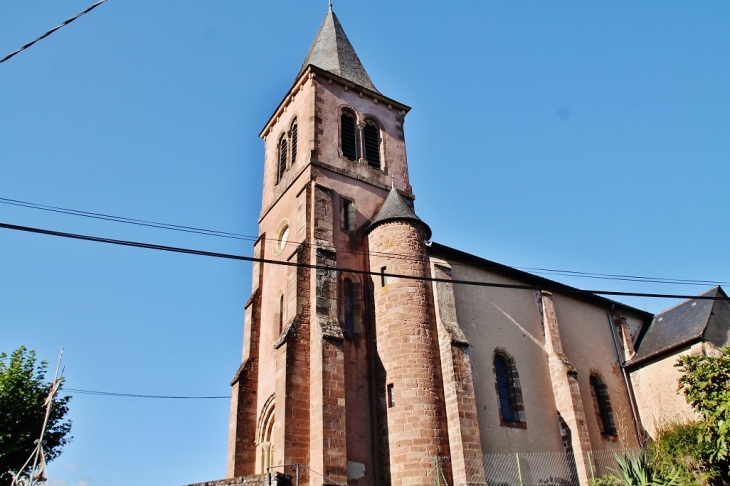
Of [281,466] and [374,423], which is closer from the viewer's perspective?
[281,466]

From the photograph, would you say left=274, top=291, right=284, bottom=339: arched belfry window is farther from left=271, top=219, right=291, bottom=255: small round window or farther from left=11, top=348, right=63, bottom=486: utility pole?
left=11, top=348, right=63, bottom=486: utility pole

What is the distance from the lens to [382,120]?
26.3 m

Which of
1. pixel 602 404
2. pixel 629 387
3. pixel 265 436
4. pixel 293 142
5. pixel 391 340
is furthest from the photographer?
pixel 629 387

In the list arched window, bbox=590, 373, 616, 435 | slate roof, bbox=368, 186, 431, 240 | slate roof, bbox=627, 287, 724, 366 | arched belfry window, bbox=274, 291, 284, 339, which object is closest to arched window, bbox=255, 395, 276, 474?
arched belfry window, bbox=274, 291, 284, 339

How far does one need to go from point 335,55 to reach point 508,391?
16.8 meters

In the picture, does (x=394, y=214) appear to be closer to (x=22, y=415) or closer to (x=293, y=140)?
(x=293, y=140)

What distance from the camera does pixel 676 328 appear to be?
84.7 feet

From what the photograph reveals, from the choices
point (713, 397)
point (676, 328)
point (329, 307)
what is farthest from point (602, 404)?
point (329, 307)

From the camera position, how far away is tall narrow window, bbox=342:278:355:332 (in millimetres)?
19328

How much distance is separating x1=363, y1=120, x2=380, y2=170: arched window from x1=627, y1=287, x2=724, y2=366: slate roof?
45.8 feet

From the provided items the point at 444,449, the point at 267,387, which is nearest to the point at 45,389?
the point at 267,387

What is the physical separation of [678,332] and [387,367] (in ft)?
47.4

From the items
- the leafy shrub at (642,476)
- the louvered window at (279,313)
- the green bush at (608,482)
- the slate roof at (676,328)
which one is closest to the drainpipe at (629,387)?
the slate roof at (676,328)

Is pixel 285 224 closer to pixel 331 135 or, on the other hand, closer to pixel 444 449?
pixel 331 135
